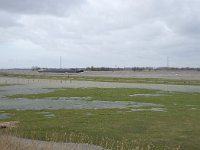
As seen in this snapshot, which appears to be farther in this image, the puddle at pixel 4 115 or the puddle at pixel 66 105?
the puddle at pixel 66 105

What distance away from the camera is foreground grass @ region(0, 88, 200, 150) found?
786 inches

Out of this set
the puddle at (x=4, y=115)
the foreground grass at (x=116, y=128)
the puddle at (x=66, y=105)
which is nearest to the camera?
the foreground grass at (x=116, y=128)

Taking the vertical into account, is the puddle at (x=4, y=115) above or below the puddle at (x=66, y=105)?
above

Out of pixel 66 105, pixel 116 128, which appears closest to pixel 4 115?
pixel 66 105

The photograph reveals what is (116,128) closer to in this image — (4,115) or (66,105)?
(4,115)

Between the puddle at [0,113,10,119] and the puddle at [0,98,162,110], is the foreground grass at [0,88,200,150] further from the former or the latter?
the puddle at [0,98,162,110]

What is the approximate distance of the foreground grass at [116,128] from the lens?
20.0 metres

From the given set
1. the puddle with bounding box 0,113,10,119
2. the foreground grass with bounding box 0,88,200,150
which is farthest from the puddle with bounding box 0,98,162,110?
the puddle with bounding box 0,113,10,119

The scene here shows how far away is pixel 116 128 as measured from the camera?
78.2ft

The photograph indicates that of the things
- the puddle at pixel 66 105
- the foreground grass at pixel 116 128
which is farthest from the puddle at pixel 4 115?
the puddle at pixel 66 105

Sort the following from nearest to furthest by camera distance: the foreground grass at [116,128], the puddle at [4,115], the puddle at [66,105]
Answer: the foreground grass at [116,128]
the puddle at [4,115]
the puddle at [66,105]

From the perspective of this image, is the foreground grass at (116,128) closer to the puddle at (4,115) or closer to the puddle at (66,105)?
the puddle at (4,115)

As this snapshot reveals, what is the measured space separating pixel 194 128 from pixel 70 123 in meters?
7.86

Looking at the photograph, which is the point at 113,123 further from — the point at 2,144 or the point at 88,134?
the point at 2,144
